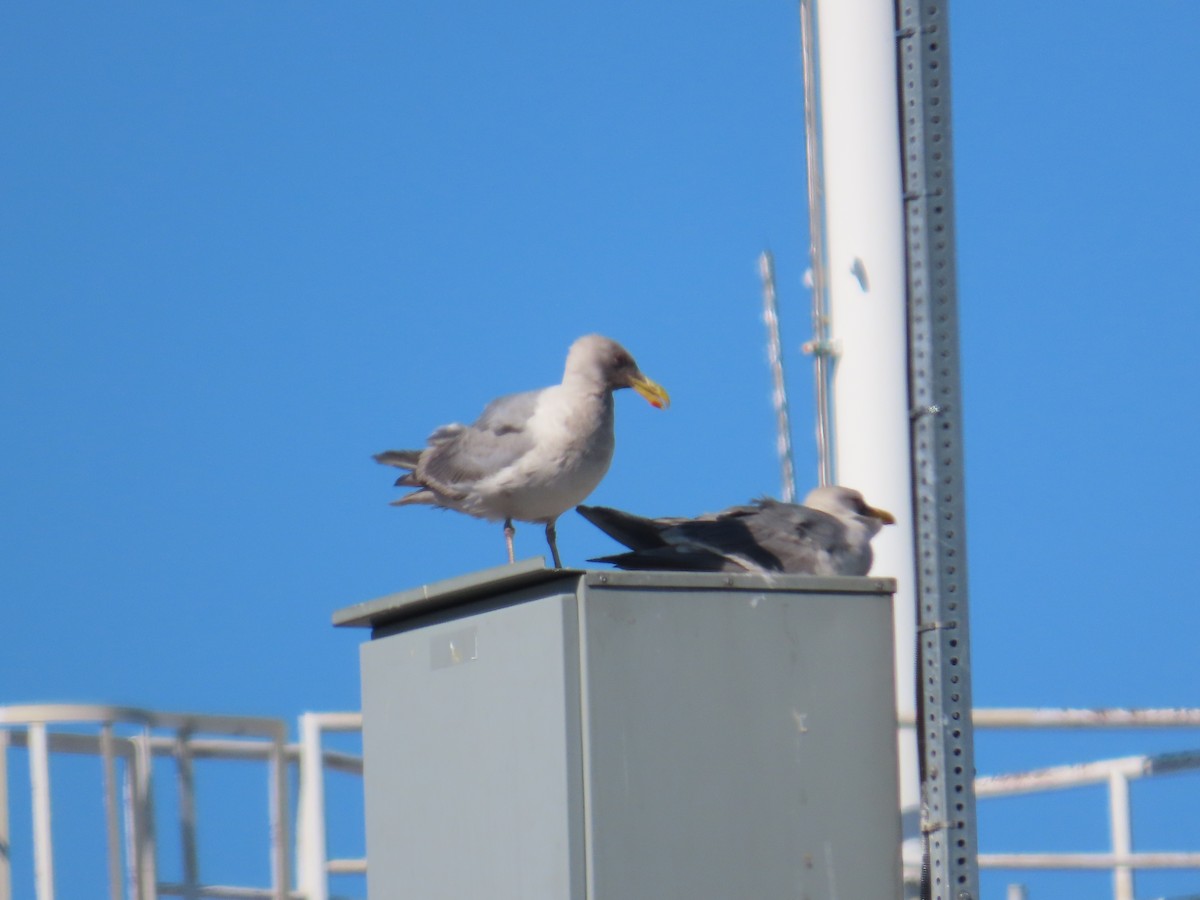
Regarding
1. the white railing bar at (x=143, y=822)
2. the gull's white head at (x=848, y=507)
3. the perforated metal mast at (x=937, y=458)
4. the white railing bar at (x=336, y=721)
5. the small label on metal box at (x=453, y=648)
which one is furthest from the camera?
the white railing bar at (x=336, y=721)

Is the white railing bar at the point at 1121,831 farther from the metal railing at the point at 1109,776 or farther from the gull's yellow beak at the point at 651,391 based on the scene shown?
the gull's yellow beak at the point at 651,391

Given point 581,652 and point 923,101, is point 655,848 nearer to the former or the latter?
point 581,652

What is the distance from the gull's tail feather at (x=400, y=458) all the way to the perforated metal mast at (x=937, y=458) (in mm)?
2876

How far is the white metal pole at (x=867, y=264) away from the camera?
20.2ft

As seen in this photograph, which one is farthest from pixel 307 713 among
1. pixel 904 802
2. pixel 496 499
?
pixel 904 802

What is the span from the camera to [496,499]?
5.61 metres

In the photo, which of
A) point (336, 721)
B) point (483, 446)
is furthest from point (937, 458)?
point (336, 721)

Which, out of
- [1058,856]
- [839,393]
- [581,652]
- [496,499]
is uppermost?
[839,393]

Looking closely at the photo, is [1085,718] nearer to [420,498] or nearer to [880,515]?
[880,515]

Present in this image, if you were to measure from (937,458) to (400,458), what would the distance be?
3046 mm

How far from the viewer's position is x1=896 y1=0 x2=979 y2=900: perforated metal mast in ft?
11.7

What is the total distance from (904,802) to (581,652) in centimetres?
249

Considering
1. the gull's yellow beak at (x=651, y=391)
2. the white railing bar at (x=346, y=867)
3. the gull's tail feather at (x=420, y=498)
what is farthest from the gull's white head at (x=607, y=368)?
the white railing bar at (x=346, y=867)

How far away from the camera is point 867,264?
20.7 ft
